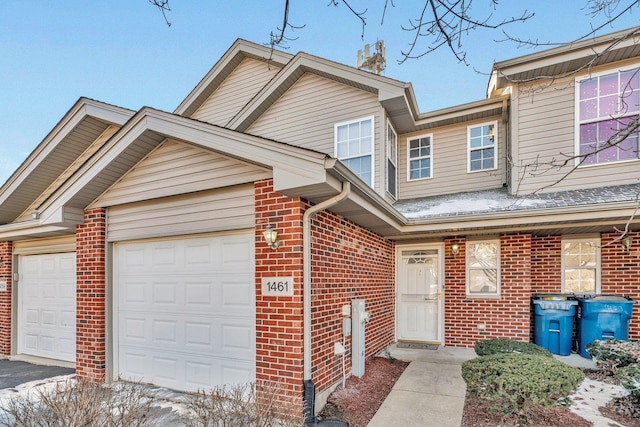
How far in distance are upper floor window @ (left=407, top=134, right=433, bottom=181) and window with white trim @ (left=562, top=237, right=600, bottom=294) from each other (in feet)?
11.3

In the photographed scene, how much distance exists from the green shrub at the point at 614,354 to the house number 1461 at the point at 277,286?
4.84m

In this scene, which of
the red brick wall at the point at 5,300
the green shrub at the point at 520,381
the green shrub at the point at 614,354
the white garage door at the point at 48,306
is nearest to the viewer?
the green shrub at the point at 520,381

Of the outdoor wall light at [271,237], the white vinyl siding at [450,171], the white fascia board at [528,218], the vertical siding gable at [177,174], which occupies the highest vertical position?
the white vinyl siding at [450,171]

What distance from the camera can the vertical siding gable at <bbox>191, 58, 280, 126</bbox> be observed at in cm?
Result: 1009

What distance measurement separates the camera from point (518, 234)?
22.8ft

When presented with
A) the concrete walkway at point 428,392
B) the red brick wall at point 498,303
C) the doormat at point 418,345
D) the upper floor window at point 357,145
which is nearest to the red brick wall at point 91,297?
the concrete walkway at point 428,392

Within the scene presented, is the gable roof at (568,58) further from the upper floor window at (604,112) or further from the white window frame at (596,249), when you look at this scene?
the white window frame at (596,249)

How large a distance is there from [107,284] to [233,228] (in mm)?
2586

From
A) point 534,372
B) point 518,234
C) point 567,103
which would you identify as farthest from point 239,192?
point 567,103

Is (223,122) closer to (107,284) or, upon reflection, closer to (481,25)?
(107,284)

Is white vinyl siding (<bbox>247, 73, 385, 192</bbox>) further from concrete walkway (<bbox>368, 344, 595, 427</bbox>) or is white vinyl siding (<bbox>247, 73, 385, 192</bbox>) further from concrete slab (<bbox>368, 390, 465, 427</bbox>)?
concrete slab (<bbox>368, 390, 465, 427</bbox>)

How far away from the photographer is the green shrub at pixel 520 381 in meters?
3.54

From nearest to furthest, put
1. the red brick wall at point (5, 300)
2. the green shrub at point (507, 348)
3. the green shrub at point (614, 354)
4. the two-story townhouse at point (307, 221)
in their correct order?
1. the two-story townhouse at point (307, 221)
2. the green shrub at point (507, 348)
3. the green shrub at point (614, 354)
4. the red brick wall at point (5, 300)

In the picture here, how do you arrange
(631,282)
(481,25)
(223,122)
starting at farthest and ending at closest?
(223,122) < (631,282) < (481,25)
